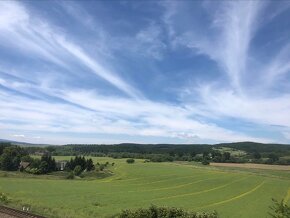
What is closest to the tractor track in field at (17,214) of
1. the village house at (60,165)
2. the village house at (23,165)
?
the village house at (23,165)

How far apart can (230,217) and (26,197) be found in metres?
28.1

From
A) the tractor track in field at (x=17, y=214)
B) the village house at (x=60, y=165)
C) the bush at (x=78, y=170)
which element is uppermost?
the village house at (x=60, y=165)

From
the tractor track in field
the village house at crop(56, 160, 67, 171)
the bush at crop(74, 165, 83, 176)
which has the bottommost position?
the tractor track in field

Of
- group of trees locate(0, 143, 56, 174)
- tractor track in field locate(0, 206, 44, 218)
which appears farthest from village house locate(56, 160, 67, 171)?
tractor track in field locate(0, 206, 44, 218)

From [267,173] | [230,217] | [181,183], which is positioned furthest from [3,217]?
[267,173]

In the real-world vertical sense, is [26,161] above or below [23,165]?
above

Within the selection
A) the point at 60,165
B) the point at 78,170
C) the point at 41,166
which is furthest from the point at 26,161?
the point at 78,170

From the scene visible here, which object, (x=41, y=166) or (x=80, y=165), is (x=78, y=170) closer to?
(x=80, y=165)

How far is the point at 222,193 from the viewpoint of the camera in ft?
221

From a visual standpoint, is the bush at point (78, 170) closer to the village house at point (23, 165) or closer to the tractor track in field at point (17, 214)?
the village house at point (23, 165)

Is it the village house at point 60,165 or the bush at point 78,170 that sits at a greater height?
the village house at point 60,165

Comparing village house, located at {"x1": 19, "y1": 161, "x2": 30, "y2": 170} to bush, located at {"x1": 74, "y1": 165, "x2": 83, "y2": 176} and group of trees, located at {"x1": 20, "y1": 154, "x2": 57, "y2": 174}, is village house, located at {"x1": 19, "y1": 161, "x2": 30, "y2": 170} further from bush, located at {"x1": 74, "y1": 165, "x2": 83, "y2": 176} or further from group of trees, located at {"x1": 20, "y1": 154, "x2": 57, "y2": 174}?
bush, located at {"x1": 74, "y1": 165, "x2": 83, "y2": 176}

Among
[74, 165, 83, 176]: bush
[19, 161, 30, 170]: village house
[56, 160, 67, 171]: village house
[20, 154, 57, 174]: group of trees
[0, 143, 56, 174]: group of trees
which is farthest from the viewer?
[56, 160, 67, 171]: village house

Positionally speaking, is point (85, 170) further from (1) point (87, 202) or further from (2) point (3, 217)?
(2) point (3, 217)
